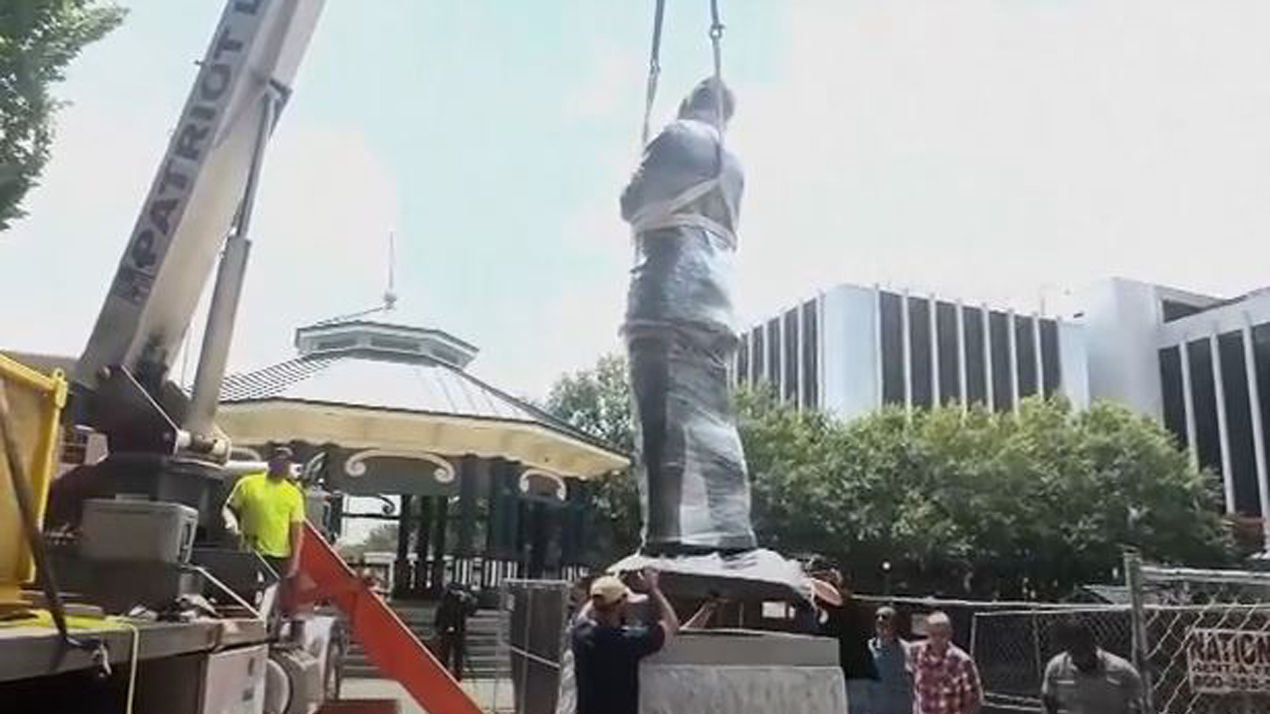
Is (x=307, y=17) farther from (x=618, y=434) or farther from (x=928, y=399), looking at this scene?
(x=928, y=399)

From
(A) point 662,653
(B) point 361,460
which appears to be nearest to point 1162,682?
(A) point 662,653

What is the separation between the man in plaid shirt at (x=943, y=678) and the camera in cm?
797

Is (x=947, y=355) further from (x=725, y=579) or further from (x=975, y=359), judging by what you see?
(x=725, y=579)

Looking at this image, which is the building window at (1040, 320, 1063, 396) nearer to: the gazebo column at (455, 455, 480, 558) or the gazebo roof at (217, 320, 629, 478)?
the gazebo roof at (217, 320, 629, 478)

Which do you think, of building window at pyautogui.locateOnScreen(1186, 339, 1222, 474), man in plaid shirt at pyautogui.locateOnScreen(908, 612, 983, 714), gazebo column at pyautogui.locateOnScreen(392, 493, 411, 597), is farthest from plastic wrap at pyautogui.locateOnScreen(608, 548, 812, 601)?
building window at pyautogui.locateOnScreen(1186, 339, 1222, 474)

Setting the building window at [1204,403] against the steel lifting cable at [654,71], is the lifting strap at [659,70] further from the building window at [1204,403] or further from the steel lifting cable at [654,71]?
the building window at [1204,403]

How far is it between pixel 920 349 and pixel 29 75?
5226 centimetres

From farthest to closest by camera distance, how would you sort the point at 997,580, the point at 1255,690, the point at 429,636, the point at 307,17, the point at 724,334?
the point at 997,580, the point at 429,636, the point at 1255,690, the point at 724,334, the point at 307,17

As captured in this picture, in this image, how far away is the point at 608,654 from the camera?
6.14 metres

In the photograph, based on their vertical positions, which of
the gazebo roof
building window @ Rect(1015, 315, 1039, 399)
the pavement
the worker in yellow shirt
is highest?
building window @ Rect(1015, 315, 1039, 399)

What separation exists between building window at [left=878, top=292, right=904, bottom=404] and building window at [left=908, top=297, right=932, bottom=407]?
2.04 feet

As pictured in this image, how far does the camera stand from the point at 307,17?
780 cm

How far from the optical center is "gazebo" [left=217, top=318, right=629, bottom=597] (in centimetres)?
2183

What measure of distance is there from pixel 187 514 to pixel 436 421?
1715 cm
